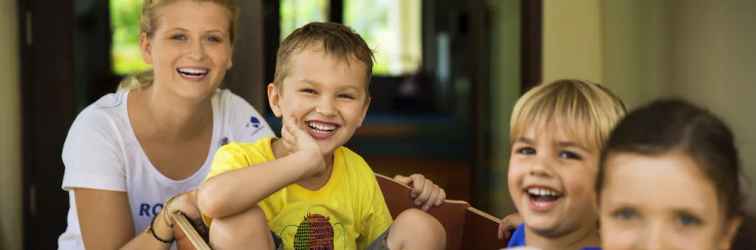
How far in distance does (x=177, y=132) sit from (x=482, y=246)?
773 millimetres

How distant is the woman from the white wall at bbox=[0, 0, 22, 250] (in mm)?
1101

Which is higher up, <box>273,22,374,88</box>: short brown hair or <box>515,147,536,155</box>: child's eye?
<box>273,22,374,88</box>: short brown hair

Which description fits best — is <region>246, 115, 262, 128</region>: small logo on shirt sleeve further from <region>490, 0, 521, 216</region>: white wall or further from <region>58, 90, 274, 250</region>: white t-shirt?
<region>490, 0, 521, 216</region>: white wall

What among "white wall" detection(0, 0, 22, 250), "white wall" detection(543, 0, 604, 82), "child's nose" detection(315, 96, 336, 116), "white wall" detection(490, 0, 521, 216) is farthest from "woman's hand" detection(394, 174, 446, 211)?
"white wall" detection(490, 0, 521, 216)

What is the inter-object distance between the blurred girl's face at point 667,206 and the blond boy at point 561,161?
0.26 meters

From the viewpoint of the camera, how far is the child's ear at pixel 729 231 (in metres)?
1.27

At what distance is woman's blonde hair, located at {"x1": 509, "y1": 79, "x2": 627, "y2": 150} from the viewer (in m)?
1.54

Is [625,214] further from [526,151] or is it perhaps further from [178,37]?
[178,37]

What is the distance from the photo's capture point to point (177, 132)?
→ 2250 millimetres

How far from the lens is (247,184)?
65.1 inches

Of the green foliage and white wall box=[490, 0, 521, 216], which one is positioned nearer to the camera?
white wall box=[490, 0, 521, 216]

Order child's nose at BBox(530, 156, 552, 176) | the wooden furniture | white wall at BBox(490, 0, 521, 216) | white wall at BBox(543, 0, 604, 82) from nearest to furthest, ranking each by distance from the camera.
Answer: child's nose at BBox(530, 156, 552, 176)
the wooden furniture
white wall at BBox(543, 0, 604, 82)
white wall at BBox(490, 0, 521, 216)

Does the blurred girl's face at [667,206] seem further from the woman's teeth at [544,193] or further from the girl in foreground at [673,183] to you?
the woman's teeth at [544,193]

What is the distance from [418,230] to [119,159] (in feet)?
2.41
